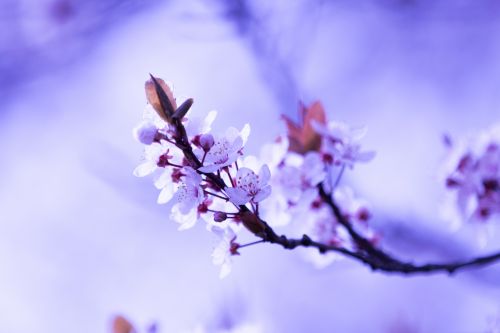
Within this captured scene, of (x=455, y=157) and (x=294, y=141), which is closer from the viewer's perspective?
(x=294, y=141)

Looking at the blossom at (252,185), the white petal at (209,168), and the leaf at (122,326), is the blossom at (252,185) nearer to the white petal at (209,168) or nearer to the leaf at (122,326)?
the white petal at (209,168)

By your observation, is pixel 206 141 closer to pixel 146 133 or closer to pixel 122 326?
pixel 146 133

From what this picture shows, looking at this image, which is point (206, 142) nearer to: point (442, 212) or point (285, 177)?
point (285, 177)

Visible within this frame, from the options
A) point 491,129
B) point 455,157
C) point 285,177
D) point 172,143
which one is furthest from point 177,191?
point 491,129

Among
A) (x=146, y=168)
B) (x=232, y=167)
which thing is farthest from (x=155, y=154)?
(x=232, y=167)

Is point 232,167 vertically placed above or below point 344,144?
above

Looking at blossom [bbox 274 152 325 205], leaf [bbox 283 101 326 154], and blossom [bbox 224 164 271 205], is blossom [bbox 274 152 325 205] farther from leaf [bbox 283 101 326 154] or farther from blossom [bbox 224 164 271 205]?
blossom [bbox 224 164 271 205]
